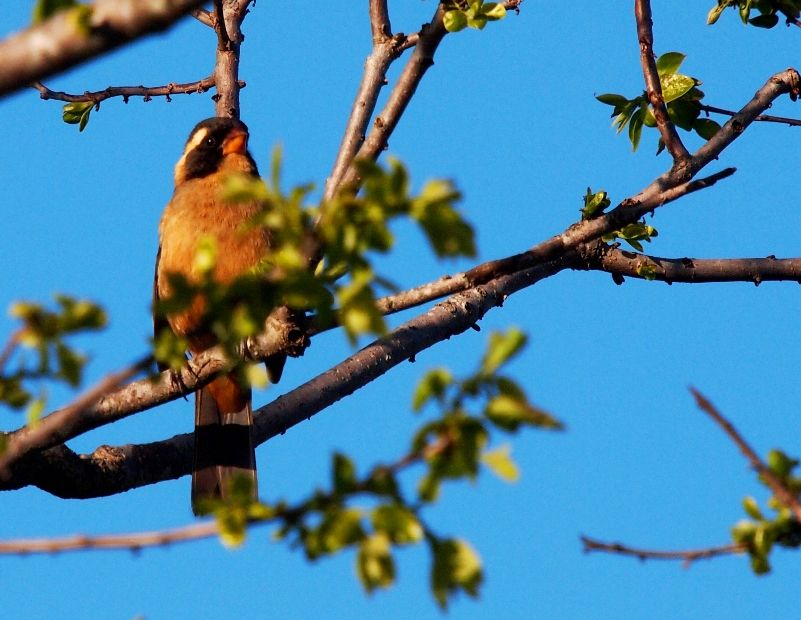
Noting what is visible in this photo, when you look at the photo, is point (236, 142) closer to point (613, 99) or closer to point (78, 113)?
point (78, 113)

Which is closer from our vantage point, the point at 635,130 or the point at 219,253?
the point at 635,130

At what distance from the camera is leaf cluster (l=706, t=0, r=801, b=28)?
464 centimetres

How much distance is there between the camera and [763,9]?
15.6 ft

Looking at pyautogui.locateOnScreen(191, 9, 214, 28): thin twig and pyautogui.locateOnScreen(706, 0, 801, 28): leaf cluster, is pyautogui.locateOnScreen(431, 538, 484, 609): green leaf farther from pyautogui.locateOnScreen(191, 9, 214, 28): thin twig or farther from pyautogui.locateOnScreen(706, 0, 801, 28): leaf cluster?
pyautogui.locateOnScreen(191, 9, 214, 28): thin twig

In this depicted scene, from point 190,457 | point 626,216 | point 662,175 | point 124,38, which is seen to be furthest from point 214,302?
point 190,457

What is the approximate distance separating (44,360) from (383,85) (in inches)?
98.2

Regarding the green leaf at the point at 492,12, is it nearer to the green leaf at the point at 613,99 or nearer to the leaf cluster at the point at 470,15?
the leaf cluster at the point at 470,15

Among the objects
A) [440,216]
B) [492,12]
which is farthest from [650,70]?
[440,216]

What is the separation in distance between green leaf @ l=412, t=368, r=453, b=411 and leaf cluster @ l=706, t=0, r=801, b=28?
317 centimetres

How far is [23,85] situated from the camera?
1.98 m

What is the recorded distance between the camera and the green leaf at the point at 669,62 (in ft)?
15.8

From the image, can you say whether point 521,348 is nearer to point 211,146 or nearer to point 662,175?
point 662,175

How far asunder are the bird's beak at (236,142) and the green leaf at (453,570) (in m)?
4.83

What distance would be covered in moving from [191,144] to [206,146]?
0.85ft
